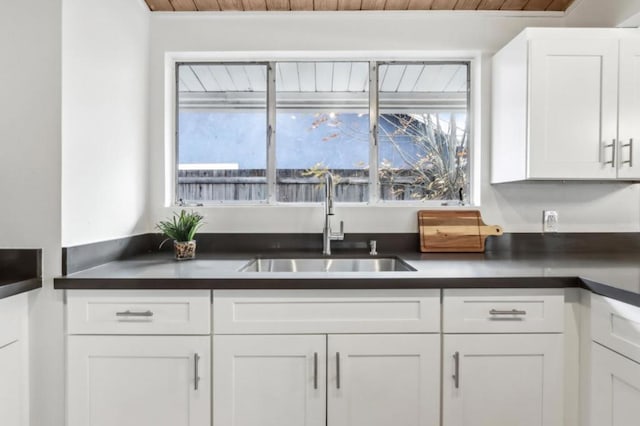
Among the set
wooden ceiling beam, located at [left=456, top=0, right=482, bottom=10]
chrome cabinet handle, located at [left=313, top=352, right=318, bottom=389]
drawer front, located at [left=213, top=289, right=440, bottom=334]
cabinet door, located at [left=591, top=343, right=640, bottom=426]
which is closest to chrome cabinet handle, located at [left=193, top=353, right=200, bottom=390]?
drawer front, located at [left=213, top=289, right=440, bottom=334]

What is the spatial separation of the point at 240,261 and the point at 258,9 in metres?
1.39

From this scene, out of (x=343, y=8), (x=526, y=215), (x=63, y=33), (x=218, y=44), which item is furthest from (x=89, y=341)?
(x=526, y=215)

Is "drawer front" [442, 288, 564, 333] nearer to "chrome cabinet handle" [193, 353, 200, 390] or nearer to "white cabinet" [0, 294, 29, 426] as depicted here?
"chrome cabinet handle" [193, 353, 200, 390]

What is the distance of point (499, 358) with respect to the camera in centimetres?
145

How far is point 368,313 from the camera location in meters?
1.44

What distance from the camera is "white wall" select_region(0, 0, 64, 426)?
1402mm

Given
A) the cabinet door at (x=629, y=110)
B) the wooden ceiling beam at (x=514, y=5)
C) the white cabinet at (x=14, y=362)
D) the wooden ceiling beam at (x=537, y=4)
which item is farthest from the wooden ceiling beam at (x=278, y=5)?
the white cabinet at (x=14, y=362)

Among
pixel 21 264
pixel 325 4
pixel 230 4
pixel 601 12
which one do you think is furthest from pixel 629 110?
pixel 21 264

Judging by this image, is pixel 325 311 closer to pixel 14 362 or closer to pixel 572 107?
pixel 14 362

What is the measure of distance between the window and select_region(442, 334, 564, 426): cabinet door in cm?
100

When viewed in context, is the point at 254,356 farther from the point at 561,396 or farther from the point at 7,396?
the point at 561,396

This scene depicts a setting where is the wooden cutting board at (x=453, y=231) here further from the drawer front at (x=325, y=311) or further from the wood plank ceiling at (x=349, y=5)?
the wood plank ceiling at (x=349, y=5)

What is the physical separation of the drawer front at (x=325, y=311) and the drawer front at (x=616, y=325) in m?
0.55

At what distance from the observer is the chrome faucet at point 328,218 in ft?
6.59
